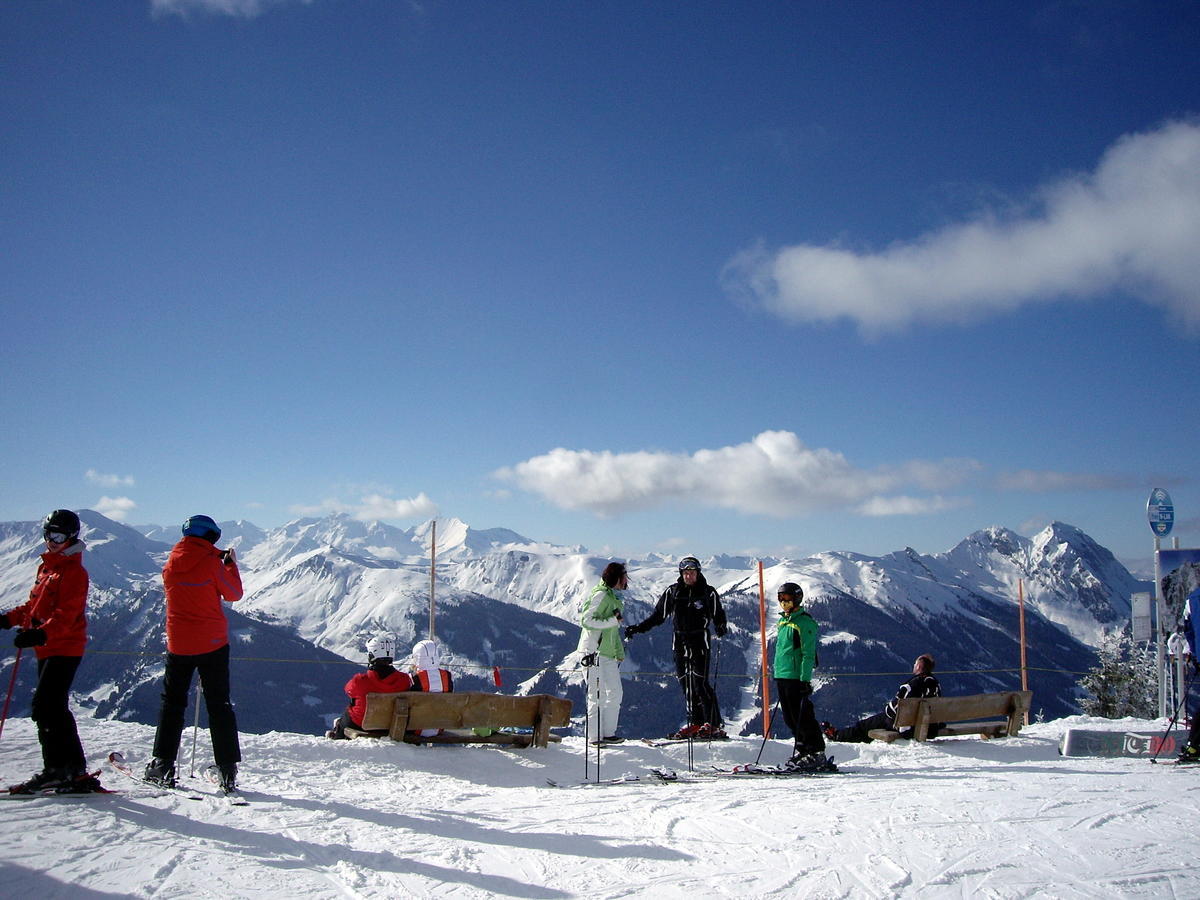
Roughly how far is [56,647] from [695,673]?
704 cm

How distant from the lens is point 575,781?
864cm

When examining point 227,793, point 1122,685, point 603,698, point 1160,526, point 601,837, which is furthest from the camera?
point 1122,685

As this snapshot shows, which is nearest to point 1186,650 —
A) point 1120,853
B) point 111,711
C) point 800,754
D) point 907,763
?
point 907,763

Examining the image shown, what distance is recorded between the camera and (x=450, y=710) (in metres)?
9.55

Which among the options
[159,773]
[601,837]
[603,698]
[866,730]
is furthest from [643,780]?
[866,730]

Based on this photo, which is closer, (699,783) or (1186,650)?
(699,783)

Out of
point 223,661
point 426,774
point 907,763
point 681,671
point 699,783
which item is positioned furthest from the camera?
point 681,671

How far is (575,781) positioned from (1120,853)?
16.3 feet

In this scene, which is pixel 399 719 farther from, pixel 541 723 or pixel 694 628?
pixel 694 628

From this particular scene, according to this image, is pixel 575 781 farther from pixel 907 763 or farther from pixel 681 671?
pixel 907 763

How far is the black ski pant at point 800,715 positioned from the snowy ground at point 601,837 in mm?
896

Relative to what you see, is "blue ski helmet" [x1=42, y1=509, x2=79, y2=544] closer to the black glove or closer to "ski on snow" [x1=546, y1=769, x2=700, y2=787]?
the black glove

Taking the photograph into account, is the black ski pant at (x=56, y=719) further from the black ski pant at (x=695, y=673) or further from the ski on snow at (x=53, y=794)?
the black ski pant at (x=695, y=673)

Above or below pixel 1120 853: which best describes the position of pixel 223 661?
above
